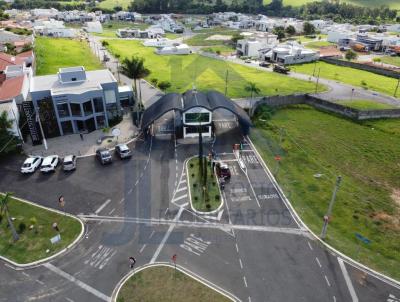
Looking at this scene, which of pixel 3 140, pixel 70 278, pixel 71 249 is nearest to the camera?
pixel 70 278

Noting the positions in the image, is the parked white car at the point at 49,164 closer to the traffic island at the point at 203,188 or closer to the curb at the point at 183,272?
the traffic island at the point at 203,188

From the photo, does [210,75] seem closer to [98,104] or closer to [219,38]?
[98,104]

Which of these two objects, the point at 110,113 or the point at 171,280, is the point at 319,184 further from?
the point at 110,113

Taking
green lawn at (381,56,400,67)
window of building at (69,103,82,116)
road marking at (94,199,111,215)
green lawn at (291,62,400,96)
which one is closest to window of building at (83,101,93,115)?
window of building at (69,103,82,116)

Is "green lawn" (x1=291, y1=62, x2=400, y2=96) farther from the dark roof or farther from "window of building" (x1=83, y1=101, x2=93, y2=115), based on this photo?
"window of building" (x1=83, y1=101, x2=93, y2=115)

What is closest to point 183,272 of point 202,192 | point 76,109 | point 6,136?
point 202,192

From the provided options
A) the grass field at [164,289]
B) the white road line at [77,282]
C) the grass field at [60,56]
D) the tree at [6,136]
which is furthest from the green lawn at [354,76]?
the tree at [6,136]

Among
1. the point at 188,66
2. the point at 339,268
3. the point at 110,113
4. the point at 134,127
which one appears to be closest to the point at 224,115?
the point at 134,127

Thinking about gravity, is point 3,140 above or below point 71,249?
above
